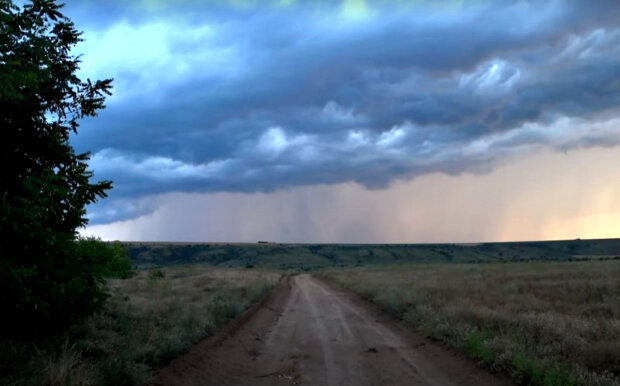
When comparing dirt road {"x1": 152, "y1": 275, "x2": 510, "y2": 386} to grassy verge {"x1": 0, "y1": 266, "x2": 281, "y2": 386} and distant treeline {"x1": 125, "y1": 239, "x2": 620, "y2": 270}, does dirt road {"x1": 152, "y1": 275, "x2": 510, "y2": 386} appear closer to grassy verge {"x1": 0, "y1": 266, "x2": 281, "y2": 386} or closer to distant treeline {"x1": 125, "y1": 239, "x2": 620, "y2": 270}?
grassy verge {"x1": 0, "y1": 266, "x2": 281, "y2": 386}

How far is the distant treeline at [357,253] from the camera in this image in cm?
16262

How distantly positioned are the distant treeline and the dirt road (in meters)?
137

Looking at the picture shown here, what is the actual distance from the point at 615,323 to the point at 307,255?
164647 millimetres

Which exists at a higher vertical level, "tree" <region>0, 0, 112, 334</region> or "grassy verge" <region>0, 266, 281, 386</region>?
"tree" <region>0, 0, 112, 334</region>

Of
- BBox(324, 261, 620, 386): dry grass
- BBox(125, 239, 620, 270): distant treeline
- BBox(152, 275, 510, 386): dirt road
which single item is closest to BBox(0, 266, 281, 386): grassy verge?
BBox(152, 275, 510, 386): dirt road

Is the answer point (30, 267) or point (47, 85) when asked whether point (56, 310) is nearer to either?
point (30, 267)

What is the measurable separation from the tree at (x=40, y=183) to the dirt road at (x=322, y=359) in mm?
2593

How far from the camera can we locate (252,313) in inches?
873

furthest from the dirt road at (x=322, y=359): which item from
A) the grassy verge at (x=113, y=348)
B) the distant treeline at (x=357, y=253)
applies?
the distant treeline at (x=357, y=253)

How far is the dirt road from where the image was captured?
1011 centimetres

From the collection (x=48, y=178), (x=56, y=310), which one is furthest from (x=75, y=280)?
(x=48, y=178)

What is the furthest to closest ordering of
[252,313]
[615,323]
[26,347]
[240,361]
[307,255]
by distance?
[307,255] < [252,313] < [615,323] < [240,361] < [26,347]

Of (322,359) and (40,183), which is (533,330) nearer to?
(322,359)

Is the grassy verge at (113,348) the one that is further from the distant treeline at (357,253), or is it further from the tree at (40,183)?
the distant treeline at (357,253)
